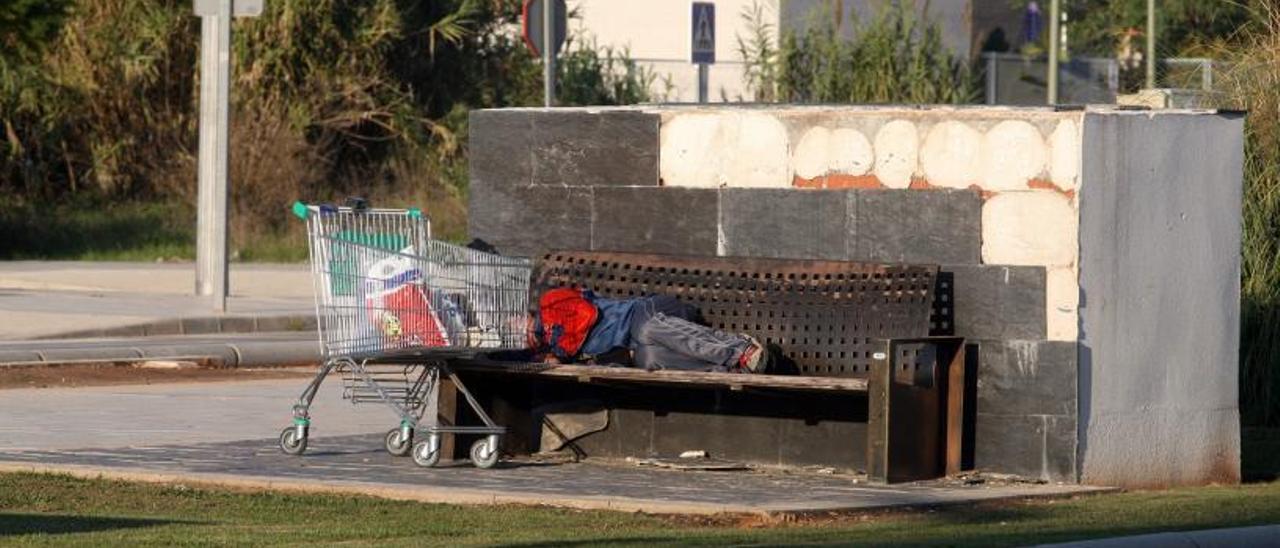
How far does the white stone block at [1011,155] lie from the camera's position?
11938 mm

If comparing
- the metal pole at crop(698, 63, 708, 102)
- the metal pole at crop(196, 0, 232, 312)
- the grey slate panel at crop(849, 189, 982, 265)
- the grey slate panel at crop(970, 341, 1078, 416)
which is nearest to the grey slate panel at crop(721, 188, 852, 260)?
the grey slate panel at crop(849, 189, 982, 265)

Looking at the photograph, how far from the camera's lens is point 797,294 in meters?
12.5

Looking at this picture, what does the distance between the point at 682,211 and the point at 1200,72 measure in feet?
19.4

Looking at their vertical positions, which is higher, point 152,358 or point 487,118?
point 487,118

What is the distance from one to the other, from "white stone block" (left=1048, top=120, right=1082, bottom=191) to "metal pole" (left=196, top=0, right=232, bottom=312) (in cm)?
1318

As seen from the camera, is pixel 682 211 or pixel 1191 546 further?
pixel 682 211

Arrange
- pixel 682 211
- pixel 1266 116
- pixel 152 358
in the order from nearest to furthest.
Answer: pixel 682 211 < pixel 1266 116 < pixel 152 358

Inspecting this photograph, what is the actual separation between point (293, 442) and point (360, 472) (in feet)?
2.62

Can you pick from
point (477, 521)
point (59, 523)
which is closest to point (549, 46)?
point (477, 521)

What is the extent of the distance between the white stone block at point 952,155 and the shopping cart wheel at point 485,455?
265cm

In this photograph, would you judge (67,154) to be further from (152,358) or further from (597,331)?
(597,331)

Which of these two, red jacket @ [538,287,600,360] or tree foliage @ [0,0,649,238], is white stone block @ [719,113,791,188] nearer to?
red jacket @ [538,287,600,360]

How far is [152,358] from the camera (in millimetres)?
19844

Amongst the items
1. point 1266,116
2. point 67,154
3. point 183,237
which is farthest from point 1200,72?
point 67,154
